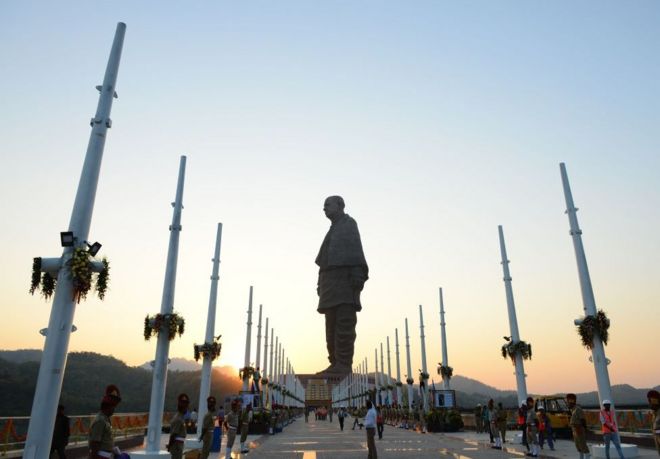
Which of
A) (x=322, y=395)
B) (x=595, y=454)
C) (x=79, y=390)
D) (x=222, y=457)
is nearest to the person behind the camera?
(x=595, y=454)

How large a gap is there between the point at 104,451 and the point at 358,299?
4430cm

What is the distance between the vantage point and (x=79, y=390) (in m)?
112

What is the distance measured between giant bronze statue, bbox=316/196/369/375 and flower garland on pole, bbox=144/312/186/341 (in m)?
32.8

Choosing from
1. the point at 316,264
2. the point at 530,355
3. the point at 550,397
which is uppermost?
the point at 316,264

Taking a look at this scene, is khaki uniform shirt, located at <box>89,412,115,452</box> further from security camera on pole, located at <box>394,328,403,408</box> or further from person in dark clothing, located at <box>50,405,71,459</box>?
security camera on pole, located at <box>394,328,403,408</box>

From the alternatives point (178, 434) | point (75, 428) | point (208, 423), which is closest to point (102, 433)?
point (178, 434)

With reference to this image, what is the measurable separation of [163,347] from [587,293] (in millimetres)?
15557

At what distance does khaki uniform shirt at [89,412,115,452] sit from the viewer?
22.1 feet

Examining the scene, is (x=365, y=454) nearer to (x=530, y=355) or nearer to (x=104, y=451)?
(x=530, y=355)

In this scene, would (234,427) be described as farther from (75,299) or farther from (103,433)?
(103,433)

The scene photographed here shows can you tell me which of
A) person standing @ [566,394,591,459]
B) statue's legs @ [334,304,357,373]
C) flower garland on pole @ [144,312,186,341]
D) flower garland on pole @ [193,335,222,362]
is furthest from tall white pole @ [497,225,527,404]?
statue's legs @ [334,304,357,373]

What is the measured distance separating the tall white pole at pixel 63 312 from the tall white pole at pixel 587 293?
16.8 m

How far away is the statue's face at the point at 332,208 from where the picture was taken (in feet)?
171

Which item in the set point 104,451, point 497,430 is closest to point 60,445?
point 104,451
